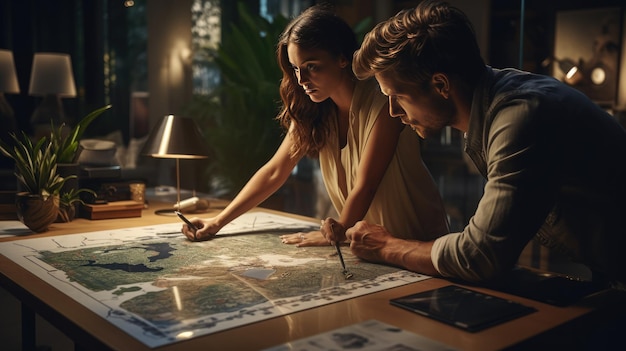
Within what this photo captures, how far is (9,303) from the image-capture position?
12.0ft

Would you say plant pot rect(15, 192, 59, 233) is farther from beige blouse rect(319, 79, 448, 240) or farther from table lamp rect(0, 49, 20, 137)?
table lamp rect(0, 49, 20, 137)

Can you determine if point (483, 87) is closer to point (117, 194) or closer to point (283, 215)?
point (283, 215)

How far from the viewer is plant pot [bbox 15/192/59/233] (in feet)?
6.40

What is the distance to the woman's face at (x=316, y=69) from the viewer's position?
1758mm

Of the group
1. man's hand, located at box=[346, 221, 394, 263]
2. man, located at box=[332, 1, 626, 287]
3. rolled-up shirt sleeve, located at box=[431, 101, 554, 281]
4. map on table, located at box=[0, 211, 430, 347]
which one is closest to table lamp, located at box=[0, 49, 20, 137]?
map on table, located at box=[0, 211, 430, 347]

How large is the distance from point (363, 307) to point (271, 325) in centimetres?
20

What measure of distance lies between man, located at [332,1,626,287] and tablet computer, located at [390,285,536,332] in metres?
0.06

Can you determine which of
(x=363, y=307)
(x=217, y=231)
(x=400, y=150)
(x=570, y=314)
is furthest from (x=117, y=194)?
(x=570, y=314)

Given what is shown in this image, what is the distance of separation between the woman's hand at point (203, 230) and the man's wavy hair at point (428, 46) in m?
0.81

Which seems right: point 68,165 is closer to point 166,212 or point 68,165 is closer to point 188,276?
point 166,212

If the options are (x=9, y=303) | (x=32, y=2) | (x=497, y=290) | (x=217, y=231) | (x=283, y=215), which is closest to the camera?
(x=497, y=290)

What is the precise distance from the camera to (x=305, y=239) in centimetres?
178

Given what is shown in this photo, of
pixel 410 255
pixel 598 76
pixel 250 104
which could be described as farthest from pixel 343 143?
pixel 250 104

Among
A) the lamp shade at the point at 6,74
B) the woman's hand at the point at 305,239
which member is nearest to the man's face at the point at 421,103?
the woman's hand at the point at 305,239
